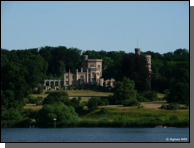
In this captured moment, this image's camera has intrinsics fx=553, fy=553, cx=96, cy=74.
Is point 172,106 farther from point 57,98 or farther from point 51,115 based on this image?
point 51,115

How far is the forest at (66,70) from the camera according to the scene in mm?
71500

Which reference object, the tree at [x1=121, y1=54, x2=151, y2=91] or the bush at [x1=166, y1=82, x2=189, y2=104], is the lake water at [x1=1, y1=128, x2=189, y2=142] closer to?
the bush at [x1=166, y1=82, x2=189, y2=104]

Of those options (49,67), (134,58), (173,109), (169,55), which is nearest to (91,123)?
(173,109)

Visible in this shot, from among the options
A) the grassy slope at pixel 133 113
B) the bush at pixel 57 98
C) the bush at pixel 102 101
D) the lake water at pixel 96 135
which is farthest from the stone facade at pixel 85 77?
the lake water at pixel 96 135

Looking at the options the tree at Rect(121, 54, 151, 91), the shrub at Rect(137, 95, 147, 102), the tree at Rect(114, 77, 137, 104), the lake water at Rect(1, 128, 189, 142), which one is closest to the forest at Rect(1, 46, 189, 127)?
the tree at Rect(121, 54, 151, 91)

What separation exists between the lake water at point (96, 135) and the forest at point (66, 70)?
10.1m

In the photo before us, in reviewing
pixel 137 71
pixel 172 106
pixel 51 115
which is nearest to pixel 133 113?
pixel 172 106

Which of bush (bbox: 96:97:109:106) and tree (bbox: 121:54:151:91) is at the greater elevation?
tree (bbox: 121:54:151:91)

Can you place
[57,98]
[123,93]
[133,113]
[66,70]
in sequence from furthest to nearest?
1. [66,70]
2. [123,93]
3. [57,98]
4. [133,113]

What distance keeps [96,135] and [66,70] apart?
75.3 metres

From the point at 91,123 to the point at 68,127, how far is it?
2449mm

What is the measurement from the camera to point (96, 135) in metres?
48.2

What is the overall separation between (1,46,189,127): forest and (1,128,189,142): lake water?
10119mm

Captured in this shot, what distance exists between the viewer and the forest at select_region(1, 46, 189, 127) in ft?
235
